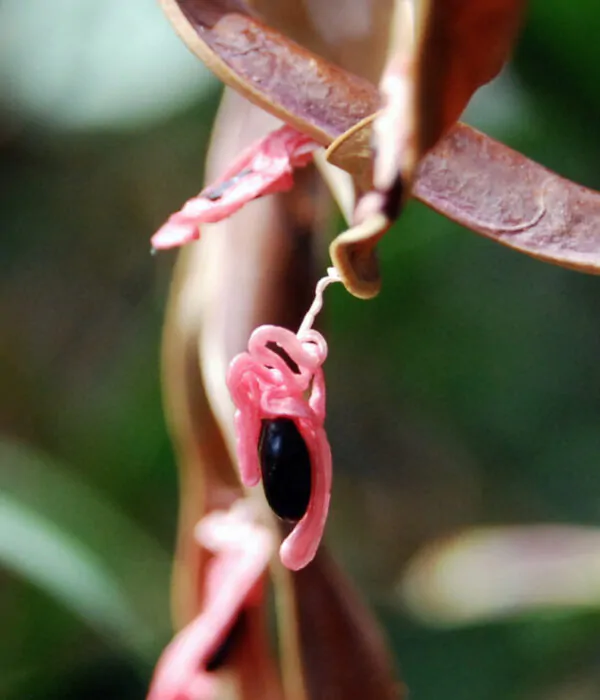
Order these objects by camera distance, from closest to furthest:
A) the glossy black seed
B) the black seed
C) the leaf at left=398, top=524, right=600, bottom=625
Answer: the glossy black seed
the black seed
the leaf at left=398, top=524, right=600, bottom=625

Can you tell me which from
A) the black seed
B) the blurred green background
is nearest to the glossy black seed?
the black seed

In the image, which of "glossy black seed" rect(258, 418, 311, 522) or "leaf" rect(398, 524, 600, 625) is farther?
"leaf" rect(398, 524, 600, 625)

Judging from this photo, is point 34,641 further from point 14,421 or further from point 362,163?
point 362,163

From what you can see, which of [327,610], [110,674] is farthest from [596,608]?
[110,674]

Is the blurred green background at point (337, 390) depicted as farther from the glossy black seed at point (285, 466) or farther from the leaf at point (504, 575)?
the glossy black seed at point (285, 466)

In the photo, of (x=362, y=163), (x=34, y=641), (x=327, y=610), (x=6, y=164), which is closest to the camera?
(x=362, y=163)

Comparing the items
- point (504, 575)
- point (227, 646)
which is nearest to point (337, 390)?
point (504, 575)

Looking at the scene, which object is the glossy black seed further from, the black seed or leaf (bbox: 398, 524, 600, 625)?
leaf (bbox: 398, 524, 600, 625)
